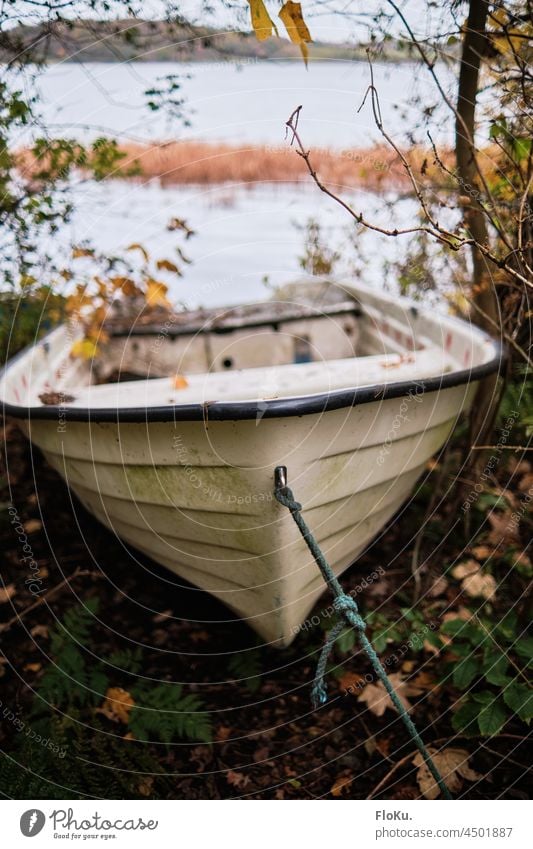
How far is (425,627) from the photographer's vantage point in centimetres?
226

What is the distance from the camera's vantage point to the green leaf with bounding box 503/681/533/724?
6.41 ft

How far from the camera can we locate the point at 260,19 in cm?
197

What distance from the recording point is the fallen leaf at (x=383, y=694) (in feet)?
8.02

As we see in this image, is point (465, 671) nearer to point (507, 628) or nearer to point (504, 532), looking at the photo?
point (507, 628)

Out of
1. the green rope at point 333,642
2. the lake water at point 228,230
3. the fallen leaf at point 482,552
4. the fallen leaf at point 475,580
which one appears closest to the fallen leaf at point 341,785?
the green rope at point 333,642

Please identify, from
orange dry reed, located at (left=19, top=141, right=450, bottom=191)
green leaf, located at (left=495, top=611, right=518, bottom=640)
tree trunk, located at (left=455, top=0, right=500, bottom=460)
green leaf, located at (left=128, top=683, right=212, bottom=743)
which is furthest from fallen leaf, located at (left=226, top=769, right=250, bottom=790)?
orange dry reed, located at (left=19, top=141, right=450, bottom=191)

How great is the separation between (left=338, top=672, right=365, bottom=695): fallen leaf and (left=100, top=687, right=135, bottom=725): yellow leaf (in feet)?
2.73

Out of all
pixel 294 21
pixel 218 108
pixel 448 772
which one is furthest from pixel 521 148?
pixel 448 772

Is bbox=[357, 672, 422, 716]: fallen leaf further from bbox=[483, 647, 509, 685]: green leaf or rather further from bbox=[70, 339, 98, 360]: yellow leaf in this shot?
bbox=[70, 339, 98, 360]: yellow leaf

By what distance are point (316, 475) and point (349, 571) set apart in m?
1.27

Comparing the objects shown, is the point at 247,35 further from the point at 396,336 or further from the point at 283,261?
the point at 283,261

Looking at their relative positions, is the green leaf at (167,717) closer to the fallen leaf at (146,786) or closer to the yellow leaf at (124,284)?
the fallen leaf at (146,786)

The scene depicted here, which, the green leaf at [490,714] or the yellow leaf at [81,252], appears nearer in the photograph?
the green leaf at [490,714]

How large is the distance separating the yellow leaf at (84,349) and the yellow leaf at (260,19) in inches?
92.1
